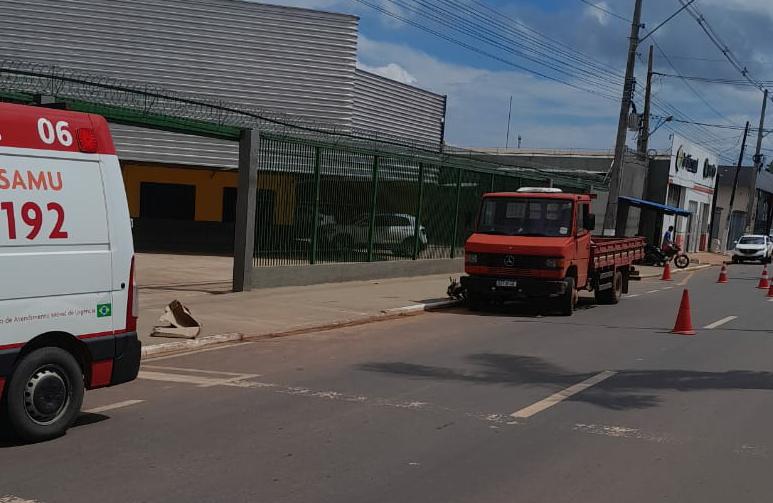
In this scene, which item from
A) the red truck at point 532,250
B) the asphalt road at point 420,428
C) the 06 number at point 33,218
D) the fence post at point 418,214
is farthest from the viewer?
A: the fence post at point 418,214

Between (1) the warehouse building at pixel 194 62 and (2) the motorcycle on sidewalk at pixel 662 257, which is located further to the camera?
(2) the motorcycle on sidewalk at pixel 662 257

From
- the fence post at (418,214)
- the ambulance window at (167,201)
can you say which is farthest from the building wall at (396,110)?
the ambulance window at (167,201)

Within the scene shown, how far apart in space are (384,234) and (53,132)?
609 inches

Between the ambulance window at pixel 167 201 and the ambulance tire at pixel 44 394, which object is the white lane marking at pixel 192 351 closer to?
the ambulance tire at pixel 44 394

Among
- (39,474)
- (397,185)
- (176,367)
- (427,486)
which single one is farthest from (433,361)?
(397,185)

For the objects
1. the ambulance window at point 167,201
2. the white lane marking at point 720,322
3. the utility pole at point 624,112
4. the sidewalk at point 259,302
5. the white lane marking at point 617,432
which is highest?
the utility pole at point 624,112

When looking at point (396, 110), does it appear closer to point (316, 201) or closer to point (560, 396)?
point (316, 201)

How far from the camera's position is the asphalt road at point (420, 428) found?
5266mm

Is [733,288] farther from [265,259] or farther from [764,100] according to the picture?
[764,100]

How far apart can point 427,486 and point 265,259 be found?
12.0 metres

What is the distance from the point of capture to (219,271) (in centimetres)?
A: 2173

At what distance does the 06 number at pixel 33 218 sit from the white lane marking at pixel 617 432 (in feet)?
15.1

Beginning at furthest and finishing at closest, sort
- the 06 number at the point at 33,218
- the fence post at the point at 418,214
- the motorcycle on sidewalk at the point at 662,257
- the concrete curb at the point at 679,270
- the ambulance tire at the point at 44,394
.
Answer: the motorcycle on sidewalk at the point at 662,257, the concrete curb at the point at 679,270, the fence post at the point at 418,214, the ambulance tire at the point at 44,394, the 06 number at the point at 33,218

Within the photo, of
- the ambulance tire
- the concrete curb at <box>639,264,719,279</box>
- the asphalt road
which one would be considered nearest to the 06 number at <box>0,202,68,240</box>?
the ambulance tire
